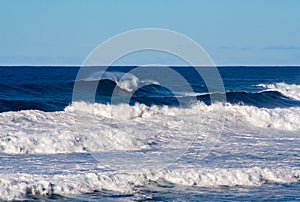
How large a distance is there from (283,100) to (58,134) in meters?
24.3

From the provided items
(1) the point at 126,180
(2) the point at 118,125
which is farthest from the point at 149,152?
(2) the point at 118,125

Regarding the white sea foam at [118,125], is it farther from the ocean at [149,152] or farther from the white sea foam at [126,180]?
the white sea foam at [126,180]

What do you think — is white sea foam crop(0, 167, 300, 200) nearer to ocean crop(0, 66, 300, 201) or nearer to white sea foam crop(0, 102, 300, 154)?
ocean crop(0, 66, 300, 201)

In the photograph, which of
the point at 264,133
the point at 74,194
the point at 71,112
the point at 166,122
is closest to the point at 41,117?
the point at 71,112

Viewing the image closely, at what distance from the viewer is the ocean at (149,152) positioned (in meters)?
13.7

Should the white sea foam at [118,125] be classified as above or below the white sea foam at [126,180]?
above

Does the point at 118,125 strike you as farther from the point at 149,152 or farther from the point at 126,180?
the point at 126,180

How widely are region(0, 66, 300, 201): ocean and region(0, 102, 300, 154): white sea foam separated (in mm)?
31

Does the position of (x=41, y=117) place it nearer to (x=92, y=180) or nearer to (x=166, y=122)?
(x=166, y=122)

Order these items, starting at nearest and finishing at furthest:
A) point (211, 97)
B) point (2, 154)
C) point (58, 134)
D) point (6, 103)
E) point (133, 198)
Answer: point (133, 198) < point (2, 154) < point (58, 134) < point (6, 103) < point (211, 97)

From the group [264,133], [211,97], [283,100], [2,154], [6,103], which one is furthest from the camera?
[283,100]

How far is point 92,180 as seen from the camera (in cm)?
1398

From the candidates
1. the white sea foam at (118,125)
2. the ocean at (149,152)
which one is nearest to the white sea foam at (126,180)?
the ocean at (149,152)

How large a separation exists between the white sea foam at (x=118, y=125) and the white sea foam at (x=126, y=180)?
418 cm
